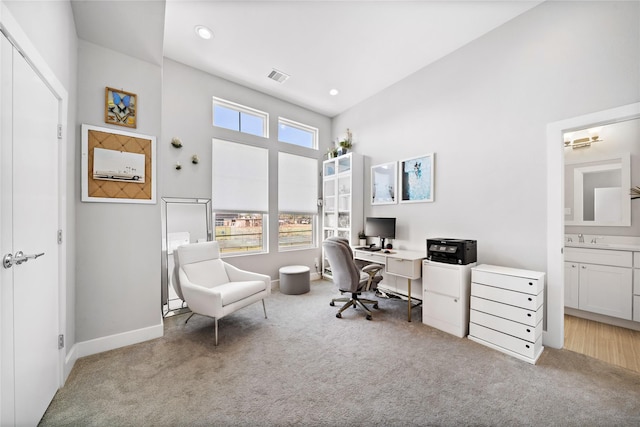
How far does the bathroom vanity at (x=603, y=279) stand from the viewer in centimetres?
265

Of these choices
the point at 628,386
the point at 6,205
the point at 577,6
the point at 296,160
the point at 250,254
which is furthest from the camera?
the point at 296,160

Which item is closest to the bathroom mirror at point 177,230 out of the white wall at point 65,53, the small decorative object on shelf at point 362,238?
the white wall at point 65,53

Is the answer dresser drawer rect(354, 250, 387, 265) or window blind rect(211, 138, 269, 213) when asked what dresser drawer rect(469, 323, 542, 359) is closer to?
dresser drawer rect(354, 250, 387, 265)

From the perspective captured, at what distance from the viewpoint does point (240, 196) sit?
13.1ft

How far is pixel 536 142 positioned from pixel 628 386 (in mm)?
2114

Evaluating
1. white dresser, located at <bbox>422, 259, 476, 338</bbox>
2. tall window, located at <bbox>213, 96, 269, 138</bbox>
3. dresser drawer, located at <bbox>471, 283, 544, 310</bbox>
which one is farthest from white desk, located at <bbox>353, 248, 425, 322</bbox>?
tall window, located at <bbox>213, 96, 269, 138</bbox>

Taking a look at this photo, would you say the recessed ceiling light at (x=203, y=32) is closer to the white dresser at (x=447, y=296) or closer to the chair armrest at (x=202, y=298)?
the chair armrest at (x=202, y=298)

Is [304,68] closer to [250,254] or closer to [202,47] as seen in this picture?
[202,47]

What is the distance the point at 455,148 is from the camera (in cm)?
318

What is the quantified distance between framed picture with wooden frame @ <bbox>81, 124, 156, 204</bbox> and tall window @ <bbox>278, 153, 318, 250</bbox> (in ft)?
7.20

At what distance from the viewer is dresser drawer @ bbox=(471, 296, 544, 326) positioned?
214cm

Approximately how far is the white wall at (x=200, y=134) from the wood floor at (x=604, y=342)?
3.83m

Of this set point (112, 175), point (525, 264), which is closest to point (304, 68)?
point (112, 175)

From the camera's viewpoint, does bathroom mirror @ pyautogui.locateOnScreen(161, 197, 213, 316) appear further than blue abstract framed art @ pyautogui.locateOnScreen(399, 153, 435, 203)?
No
